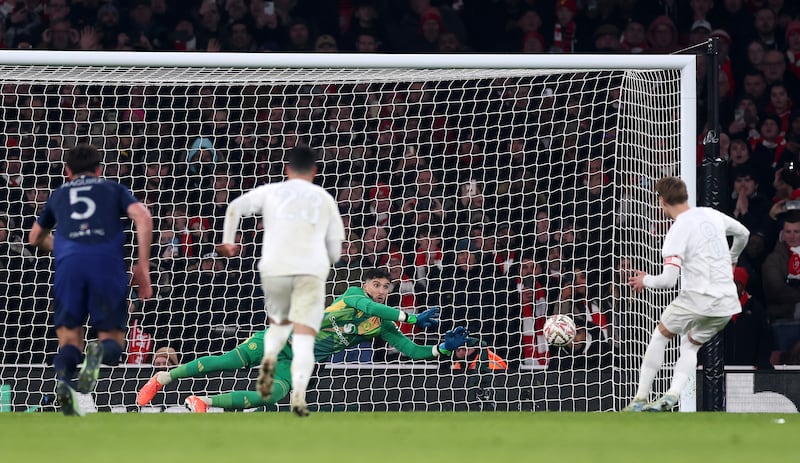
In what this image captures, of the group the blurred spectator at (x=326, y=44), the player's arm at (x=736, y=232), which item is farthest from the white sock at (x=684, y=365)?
the blurred spectator at (x=326, y=44)

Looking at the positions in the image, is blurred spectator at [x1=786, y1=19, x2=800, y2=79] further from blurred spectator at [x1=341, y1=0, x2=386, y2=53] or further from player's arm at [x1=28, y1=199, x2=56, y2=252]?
player's arm at [x1=28, y1=199, x2=56, y2=252]

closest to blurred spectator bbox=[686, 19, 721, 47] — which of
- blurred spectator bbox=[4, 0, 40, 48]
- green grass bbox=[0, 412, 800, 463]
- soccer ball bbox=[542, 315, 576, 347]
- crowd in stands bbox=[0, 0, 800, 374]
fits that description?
crowd in stands bbox=[0, 0, 800, 374]

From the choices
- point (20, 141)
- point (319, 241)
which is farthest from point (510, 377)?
point (20, 141)

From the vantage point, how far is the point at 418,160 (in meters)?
12.6

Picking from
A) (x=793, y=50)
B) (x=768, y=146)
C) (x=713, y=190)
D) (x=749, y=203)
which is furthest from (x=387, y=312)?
(x=793, y=50)

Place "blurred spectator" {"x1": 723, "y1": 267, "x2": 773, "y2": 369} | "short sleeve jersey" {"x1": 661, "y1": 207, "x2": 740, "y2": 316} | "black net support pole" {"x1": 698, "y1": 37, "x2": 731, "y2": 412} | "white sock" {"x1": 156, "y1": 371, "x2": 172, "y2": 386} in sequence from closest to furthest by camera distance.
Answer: "short sleeve jersey" {"x1": 661, "y1": 207, "x2": 740, "y2": 316}, "black net support pole" {"x1": 698, "y1": 37, "x2": 731, "y2": 412}, "white sock" {"x1": 156, "y1": 371, "x2": 172, "y2": 386}, "blurred spectator" {"x1": 723, "y1": 267, "x2": 773, "y2": 369}

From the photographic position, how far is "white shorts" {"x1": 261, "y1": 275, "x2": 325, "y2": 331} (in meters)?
7.09

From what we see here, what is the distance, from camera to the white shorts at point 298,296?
7.09 meters

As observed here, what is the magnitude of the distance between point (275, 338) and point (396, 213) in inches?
185

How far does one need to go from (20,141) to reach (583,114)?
18.3ft

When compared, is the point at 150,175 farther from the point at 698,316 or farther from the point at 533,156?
the point at 698,316

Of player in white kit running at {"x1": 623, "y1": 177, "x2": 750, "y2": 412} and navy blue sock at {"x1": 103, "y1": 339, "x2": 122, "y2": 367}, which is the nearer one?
navy blue sock at {"x1": 103, "y1": 339, "x2": 122, "y2": 367}

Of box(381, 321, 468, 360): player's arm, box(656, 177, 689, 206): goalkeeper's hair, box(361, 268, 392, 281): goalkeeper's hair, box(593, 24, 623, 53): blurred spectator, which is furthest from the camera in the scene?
box(593, 24, 623, 53): blurred spectator

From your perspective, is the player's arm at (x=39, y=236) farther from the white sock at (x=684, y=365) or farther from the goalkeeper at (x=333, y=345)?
the white sock at (x=684, y=365)
